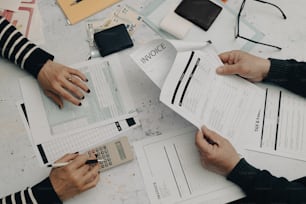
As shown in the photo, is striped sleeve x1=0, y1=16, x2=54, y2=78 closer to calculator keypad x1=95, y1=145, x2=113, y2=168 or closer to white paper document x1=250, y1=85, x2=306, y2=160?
calculator keypad x1=95, y1=145, x2=113, y2=168

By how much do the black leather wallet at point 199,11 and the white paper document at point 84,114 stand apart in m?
0.24

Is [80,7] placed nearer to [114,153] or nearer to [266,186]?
[114,153]

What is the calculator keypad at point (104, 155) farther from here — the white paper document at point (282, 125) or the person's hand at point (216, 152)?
the white paper document at point (282, 125)

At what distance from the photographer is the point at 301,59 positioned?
3.51ft

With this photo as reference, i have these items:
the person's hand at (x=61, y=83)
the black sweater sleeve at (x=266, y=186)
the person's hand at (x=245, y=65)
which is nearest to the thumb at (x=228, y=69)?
the person's hand at (x=245, y=65)

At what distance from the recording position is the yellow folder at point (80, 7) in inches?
42.9

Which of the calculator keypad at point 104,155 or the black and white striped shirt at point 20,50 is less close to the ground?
the black and white striped shirt at point 20,50

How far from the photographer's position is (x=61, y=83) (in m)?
0.99

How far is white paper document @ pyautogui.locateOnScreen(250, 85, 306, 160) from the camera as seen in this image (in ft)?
3.17

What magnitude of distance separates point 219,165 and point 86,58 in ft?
1.47

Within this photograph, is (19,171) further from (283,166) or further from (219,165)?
(283,166)

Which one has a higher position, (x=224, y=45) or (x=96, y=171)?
(x=224, y=45)

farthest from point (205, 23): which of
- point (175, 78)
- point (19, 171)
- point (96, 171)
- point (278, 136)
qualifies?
point (19, 171)

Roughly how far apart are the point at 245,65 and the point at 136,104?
293mm
